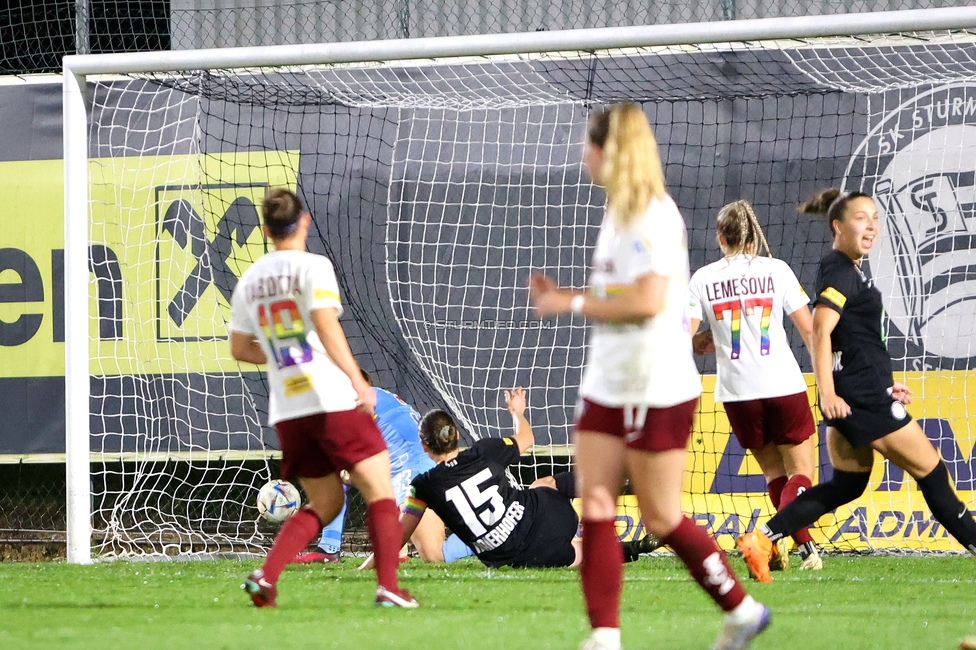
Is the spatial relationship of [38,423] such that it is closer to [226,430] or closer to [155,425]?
[155,425]

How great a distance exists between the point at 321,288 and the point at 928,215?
4751 mm

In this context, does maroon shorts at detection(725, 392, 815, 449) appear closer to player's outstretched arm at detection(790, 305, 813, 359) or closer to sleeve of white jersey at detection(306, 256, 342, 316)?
player's outstretched arm at detection(790, 305, 813, 359)

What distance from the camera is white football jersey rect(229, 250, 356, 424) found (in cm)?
462

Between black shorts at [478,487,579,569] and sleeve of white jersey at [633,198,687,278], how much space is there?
10.7ft

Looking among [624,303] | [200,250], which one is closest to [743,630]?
[624,303]

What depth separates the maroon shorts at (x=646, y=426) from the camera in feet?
10.9

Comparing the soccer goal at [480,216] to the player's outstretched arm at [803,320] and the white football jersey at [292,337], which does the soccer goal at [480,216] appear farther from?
the white football jersey at [292,337]

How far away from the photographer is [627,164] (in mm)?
3332

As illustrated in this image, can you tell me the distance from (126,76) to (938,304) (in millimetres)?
5183

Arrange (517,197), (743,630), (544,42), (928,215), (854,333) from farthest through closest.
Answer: (517,197) → (928,215) → (544,42) → (854,333) → (743,630)

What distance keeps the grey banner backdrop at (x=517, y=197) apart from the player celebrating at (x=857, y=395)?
8.15 feet

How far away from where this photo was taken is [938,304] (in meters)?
7.78

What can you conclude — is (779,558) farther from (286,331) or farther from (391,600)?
(286,331)

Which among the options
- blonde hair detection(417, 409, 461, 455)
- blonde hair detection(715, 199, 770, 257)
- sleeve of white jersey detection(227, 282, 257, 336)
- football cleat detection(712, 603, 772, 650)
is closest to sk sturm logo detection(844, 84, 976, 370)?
blonde hair detection(715, 199, 770, 257)
